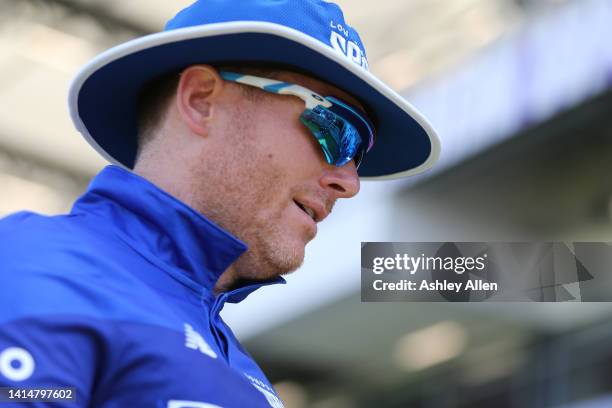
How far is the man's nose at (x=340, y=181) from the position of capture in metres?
1.59

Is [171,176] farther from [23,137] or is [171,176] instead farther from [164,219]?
[23,137]

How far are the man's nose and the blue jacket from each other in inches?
9.0

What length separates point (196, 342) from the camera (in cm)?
125

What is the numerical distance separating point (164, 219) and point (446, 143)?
6283mm

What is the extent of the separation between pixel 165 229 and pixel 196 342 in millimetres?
168

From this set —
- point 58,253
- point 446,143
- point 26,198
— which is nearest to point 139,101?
point 58,253

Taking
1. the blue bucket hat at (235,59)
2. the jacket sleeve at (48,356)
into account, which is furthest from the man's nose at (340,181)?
the jacket sleeve at (48,356)

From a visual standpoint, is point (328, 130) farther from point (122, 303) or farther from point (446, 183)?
point (446, 183)

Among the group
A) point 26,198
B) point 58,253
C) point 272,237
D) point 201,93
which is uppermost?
point 26,198

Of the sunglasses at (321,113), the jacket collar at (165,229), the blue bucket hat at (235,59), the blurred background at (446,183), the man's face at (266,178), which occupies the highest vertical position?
the blurred background at (446,183)

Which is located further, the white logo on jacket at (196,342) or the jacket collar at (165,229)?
the jacket collar at (165,229)

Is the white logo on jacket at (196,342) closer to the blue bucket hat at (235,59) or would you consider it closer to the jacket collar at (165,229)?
the jacket collar at (165,229)

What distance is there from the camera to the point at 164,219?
4.45 ft

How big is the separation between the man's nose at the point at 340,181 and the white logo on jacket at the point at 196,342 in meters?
0.38
